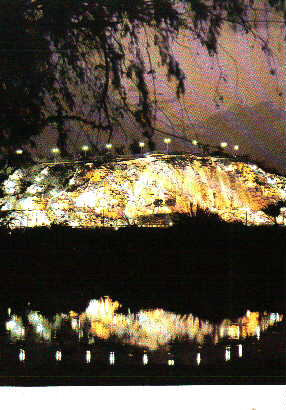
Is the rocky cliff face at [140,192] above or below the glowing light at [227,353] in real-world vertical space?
above

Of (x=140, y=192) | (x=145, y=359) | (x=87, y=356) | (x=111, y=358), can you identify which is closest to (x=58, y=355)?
(x=87, y=356)

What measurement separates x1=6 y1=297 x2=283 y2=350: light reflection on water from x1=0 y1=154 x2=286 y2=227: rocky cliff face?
0.46 metres

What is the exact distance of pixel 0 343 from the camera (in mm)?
3398

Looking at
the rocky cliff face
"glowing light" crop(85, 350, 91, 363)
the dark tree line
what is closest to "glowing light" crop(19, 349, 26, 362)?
"glowing light" crop(85, 350, 91, 363)

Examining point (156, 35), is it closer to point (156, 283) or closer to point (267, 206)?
point (267, 206)

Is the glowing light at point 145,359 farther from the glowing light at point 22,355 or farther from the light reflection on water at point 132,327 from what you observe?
the glowing light at point 22,355

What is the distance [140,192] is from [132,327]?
770 millimetres

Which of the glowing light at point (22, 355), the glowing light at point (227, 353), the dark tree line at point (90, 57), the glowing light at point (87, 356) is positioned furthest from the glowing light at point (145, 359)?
the dark tree line at point (90, 57)

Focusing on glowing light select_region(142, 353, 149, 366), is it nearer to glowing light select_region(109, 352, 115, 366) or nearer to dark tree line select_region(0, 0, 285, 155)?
glowing light select_region(109, 352, 115, 366)

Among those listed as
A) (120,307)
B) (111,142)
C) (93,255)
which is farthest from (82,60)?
(120,307)

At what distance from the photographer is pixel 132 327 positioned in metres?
3.56

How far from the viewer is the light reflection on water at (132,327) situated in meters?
3.43

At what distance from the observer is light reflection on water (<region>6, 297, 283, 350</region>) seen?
11.2ft

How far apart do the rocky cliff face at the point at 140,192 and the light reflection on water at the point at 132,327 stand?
0.46 meters
